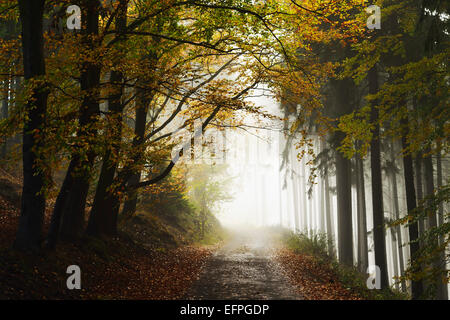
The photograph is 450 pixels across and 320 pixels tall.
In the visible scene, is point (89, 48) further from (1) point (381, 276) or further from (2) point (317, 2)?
(1) point (381, 276)

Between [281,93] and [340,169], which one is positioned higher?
[281,93]

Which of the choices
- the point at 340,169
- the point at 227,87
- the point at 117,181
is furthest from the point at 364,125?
the point at 117,181

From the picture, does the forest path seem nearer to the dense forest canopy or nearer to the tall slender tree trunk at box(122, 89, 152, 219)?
the dense forest canopy

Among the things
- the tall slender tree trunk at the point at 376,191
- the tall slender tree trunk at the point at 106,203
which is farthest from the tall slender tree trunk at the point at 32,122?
the tall slender tree trunk at the point at 376,191

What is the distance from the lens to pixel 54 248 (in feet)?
27.6

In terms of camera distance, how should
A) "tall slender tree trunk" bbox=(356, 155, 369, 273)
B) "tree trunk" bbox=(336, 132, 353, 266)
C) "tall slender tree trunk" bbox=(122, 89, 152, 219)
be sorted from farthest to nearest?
1. "tall slender tree trunk" bbox=(356, 155, 369, 273)
2. "tree trunk" bbox=(336, 132, 353, 266)
3. "tall slender tree trunk" bbox=(122, 89, 152, 219)

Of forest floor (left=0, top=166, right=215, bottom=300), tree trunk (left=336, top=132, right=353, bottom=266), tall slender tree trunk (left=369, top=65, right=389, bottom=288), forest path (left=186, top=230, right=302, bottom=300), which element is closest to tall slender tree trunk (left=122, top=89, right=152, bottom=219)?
forest floor (left=0, top=166, right=215, bottom=300)

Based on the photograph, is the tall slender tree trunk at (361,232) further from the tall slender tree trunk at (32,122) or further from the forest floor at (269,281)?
the tall slender tree trunk at (32,122)

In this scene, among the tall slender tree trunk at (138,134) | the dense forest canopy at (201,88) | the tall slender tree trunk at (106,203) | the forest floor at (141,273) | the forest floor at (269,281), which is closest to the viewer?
the forest floor at (141,273)

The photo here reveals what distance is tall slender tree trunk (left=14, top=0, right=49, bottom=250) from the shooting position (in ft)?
23.8

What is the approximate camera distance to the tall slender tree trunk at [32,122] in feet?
23.8

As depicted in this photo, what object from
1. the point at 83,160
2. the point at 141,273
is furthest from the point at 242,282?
the point at 83,160

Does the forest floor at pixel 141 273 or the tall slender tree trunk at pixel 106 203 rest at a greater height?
the tall slender tree trunk at pixel 106 203

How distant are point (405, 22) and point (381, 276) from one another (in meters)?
7.88
